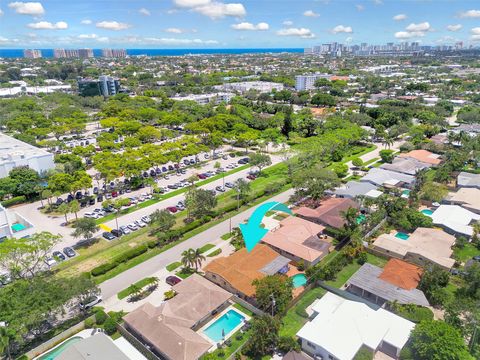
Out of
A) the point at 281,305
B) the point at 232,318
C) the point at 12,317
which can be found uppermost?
the point at 12,317

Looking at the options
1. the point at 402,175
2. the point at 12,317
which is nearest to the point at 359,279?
the point at 12,317

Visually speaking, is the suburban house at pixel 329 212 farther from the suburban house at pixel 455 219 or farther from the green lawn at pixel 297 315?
the green lawn at pixel 297 315

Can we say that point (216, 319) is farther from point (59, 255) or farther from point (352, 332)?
point (59, 255)

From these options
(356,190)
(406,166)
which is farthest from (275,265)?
(406,166)

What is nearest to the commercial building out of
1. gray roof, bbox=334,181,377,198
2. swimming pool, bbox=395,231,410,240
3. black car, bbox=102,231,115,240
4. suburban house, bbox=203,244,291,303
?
black car, bbox=102,231,115,240

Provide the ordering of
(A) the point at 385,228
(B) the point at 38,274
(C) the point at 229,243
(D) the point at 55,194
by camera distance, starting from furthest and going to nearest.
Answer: (D) the point at 55,194, (A) the point at 385,228, (C) the point at 229,243, (B) the point at 38,274

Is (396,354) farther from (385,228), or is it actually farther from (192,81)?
(192,81)
